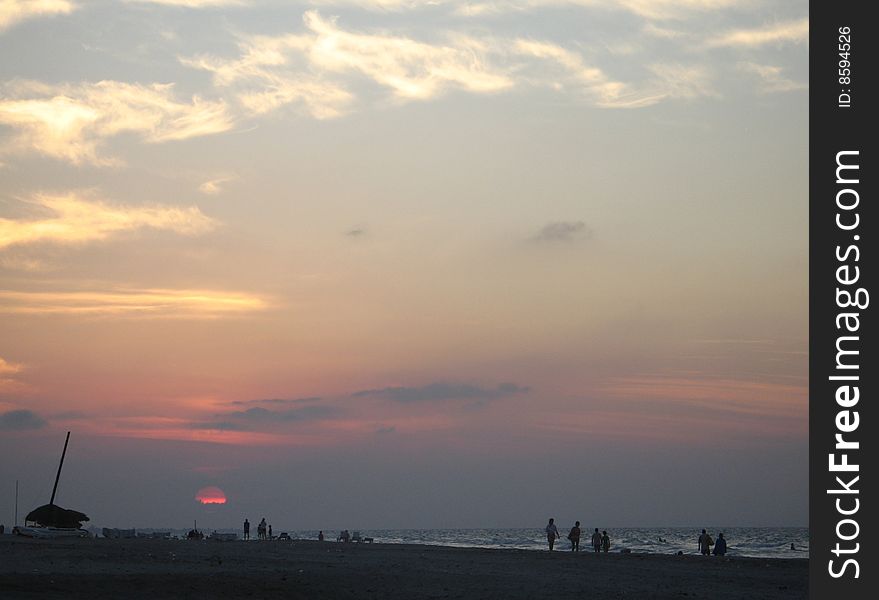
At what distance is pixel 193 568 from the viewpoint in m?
31.9

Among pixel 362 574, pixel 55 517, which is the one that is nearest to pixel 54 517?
pixel 55 517

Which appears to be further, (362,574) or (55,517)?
(55,517)

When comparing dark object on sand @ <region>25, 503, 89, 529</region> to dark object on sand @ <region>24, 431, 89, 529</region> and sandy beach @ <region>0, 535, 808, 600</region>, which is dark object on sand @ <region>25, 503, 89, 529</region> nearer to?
dark object on sand @ <region>24, 431, 89, 529</region>

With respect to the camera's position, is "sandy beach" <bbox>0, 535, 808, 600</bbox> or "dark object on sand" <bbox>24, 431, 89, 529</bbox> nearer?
"sandy beach" <bbox>0, 535, 808, 600</bbox>

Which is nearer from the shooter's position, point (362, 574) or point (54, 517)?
point (362, 574)

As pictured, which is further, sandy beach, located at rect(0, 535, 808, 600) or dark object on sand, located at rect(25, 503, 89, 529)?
dark object on sand, located at rect(25, 503, 89, 529)

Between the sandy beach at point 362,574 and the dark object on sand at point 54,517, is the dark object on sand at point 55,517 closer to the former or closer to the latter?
the dark object on sand at point 54,517

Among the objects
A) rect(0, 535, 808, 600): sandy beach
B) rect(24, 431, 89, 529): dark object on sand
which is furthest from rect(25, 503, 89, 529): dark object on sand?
rect(0, 535, 808, 600): sandy beach

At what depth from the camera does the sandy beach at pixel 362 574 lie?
2705 cm

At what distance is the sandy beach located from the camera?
88.7ft

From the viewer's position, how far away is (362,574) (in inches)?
1280

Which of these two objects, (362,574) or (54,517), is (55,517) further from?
(362,574)
